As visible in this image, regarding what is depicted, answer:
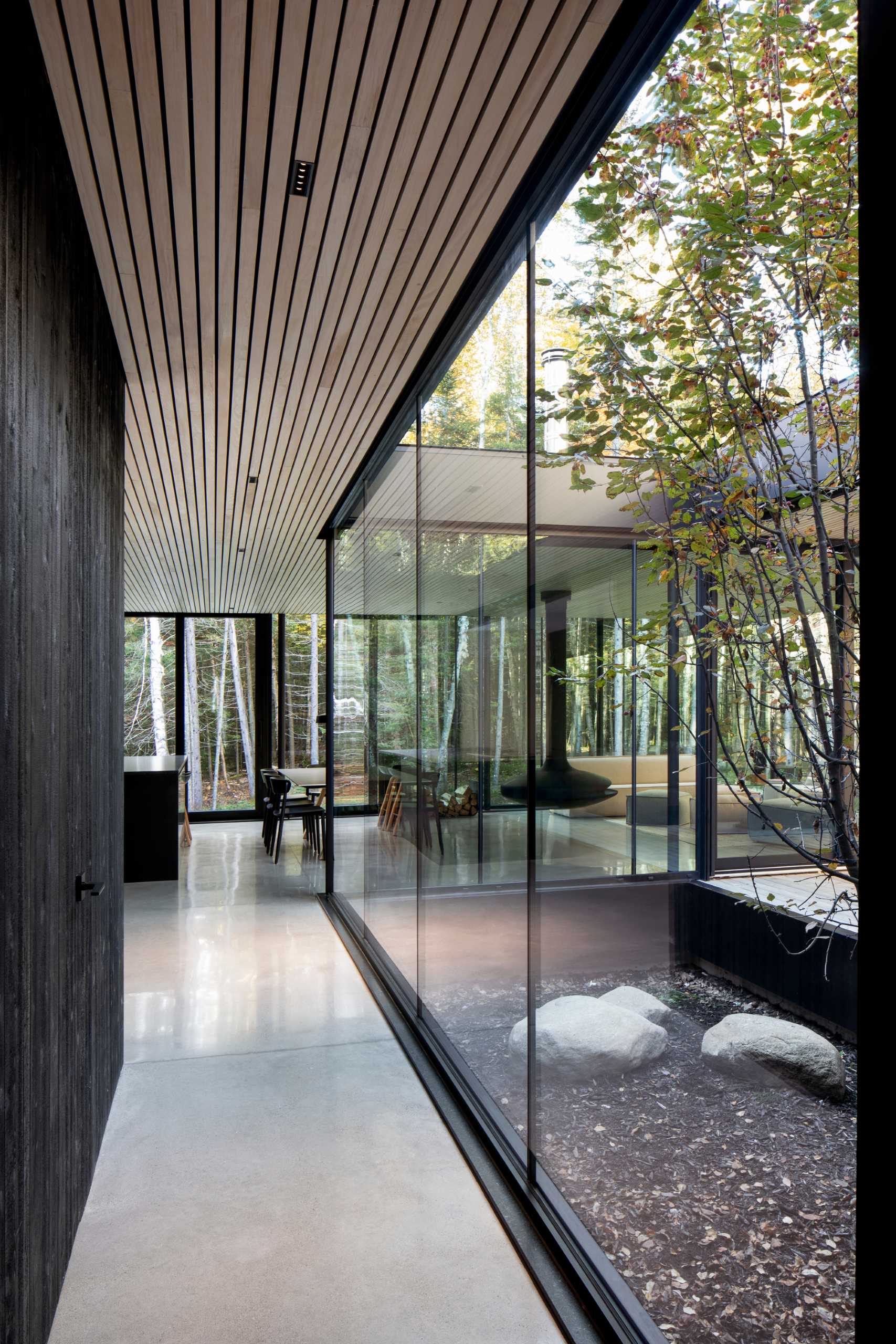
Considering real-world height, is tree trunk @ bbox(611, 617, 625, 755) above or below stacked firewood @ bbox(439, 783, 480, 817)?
above

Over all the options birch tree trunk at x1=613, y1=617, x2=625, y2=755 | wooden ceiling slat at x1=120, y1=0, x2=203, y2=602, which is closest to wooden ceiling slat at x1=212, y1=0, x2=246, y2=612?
wooden ceiling slat at x1=120, y1=0, x2=203, y2=602

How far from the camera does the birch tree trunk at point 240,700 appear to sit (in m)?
13.3

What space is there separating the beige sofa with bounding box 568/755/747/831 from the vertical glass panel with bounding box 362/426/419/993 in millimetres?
1830

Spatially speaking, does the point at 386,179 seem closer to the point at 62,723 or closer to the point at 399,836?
the point at 62,723

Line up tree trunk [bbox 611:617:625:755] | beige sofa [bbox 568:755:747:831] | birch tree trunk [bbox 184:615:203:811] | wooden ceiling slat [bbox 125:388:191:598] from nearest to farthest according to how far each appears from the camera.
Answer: beige sofa [bbox 568:755:747:831]
tree trunk [bbox 611:617:625:755]
wooden ceiling slat [bbox 125:388:191:598]
birch tree trunk [bbox 184:615:203:811]

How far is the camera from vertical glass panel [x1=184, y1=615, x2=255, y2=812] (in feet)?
42.7

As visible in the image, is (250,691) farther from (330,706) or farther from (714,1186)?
(714,1186)

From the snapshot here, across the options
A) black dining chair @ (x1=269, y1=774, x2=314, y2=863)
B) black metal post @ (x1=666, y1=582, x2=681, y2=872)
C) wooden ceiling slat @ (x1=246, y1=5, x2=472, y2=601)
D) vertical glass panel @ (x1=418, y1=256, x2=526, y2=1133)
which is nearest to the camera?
black metal post @ (x1=666, y1=582, x2=681, y2=872)

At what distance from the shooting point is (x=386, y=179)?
2543 mm

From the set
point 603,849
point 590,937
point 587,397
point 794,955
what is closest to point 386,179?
point 587,397

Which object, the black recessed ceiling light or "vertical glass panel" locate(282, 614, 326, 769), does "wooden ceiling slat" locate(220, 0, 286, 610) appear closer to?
the black recessed ceiling light

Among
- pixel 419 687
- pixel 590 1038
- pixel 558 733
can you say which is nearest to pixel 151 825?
pixel 419 687

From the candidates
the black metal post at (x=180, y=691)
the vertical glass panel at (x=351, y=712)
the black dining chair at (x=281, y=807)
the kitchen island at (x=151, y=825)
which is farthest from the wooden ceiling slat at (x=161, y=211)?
the black metal post at (x=180, y=691)

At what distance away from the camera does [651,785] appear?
1.65 meters
